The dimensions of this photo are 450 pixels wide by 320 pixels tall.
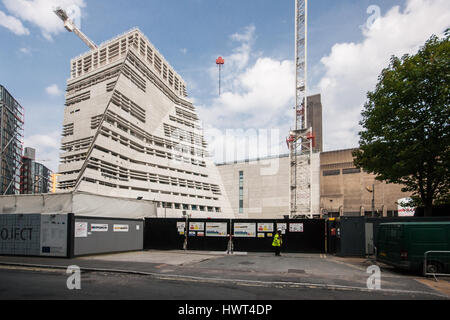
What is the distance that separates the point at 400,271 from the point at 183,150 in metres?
64.7

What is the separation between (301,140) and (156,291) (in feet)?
255

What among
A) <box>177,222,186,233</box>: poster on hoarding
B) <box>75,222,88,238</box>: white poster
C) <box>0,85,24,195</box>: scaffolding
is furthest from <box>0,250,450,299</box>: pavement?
<box>0,85,24,195</box>: scaffolding

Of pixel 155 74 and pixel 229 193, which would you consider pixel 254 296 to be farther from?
pixel 229 193

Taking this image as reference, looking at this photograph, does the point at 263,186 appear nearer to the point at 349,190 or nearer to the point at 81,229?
the point at 349,190

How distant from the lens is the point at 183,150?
2963 inches

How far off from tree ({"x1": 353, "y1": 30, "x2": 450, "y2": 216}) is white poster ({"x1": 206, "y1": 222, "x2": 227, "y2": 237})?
10.6 m

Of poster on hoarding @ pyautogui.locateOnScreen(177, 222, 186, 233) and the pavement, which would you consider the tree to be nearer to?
the pavement

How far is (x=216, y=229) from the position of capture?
72.0 feet

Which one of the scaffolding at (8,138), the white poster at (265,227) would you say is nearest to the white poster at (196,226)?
the white poster at (265,227)

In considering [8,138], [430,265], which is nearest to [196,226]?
[430,265]

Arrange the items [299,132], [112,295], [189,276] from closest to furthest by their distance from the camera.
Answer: [112,295] → [189,276] → [299,132]

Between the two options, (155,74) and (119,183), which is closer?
(119,183)
